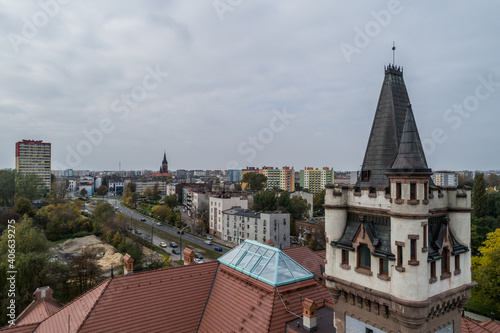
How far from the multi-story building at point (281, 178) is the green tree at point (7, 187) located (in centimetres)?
10227

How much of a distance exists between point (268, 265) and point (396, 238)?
910 cm

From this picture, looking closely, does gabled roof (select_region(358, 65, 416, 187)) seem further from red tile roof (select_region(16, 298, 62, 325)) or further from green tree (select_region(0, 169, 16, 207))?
green tree (select_region(0, 169, 16, 207))

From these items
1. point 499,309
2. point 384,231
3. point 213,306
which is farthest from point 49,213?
point 499,309

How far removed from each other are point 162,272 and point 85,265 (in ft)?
76.6

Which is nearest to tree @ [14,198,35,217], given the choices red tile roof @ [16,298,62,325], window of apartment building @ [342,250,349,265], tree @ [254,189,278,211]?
tree @ [254,189,278,211]

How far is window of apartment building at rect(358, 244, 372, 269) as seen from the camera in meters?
12.2

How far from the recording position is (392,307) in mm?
10977

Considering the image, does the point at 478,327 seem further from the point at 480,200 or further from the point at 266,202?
the point at 266,202

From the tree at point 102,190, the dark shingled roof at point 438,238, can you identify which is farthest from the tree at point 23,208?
the tree at point 102,190

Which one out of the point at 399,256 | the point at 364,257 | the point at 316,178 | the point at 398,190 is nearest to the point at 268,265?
the point at 364,257

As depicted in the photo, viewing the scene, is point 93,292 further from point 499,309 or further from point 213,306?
point 499,309

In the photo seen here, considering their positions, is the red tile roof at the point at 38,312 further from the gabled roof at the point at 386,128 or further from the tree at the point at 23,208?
the tree at the point at 23,208

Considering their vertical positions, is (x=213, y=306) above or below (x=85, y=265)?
above

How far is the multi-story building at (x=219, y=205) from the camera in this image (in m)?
78.1
